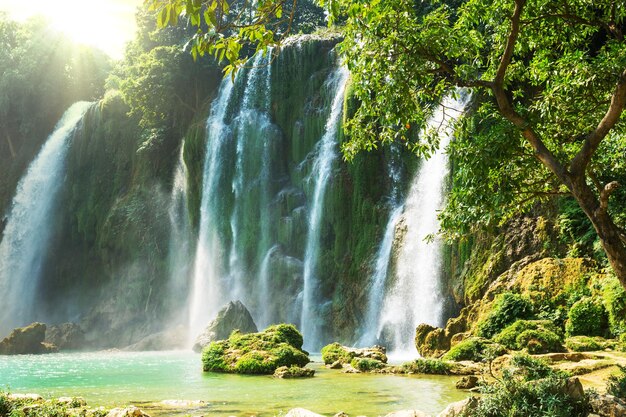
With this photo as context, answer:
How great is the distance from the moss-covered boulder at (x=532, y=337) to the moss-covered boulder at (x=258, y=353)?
18.1ft

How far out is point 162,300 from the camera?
37.9 meters

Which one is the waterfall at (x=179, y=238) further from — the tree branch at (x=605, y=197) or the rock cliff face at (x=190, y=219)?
the tree branch at (x=605, y=197)

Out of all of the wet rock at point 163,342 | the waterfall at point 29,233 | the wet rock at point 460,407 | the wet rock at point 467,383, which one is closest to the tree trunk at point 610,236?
the wet rock at point 460,407

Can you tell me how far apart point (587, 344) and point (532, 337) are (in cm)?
125

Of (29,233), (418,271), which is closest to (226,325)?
(418,271)

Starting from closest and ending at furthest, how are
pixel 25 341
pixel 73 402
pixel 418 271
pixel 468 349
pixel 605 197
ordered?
pixel 605 197 < pixel 73 402 < pixel 468 349 < pixel 418 271 < pixel 25 341

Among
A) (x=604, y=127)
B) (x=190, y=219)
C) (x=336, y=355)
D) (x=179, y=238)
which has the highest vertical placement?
(x=190, y=219)

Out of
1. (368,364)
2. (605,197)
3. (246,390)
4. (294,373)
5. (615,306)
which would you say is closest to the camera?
(605,197)

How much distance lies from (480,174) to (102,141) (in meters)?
41.0

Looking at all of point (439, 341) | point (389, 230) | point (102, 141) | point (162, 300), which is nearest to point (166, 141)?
point (102, 141)

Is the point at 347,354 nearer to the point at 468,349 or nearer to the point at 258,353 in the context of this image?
the point at 258,353

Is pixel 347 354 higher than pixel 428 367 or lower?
higher

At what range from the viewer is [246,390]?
12.4 m

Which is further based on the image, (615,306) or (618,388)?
(615,306)
